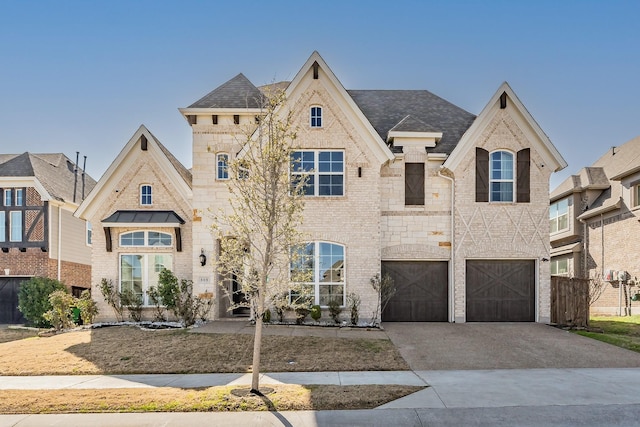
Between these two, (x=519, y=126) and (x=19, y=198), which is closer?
(x=519, y=126)

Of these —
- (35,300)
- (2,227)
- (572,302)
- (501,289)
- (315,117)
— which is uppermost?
(315,117)

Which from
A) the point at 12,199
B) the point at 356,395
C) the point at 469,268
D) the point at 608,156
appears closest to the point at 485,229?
the point at 469,268

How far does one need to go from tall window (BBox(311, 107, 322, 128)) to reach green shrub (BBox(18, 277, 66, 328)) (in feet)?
42.3

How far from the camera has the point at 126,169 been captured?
18000 mm

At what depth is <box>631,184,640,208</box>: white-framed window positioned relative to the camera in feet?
73.8

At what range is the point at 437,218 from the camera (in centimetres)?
1728

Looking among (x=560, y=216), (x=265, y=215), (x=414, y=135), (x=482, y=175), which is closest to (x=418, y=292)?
(x=482, y=175)

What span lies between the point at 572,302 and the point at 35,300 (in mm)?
20252

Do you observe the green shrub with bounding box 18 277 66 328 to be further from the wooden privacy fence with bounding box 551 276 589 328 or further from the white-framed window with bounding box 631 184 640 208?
the white-framed window with bounding box 631 184 640 208

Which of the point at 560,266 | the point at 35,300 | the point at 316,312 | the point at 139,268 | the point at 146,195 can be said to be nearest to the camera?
the point at 316,312

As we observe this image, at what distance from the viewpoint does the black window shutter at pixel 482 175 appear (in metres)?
17.0

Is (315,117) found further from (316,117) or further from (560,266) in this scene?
(560,266)

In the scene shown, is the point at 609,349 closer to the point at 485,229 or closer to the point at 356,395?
the point at 485,229

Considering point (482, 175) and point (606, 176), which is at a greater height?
point (606, 176)
